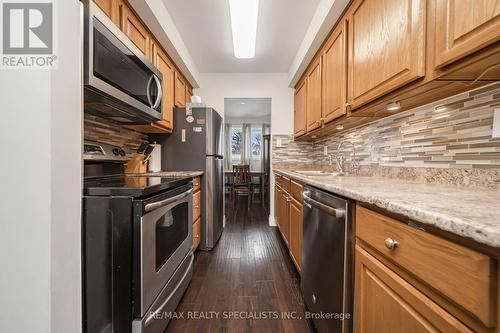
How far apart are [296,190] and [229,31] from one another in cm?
188

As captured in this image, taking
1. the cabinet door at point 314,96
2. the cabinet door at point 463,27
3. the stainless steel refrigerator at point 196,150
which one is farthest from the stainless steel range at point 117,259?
the cabinet door at point 314,96

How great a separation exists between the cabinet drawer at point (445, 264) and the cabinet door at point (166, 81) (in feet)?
7.16

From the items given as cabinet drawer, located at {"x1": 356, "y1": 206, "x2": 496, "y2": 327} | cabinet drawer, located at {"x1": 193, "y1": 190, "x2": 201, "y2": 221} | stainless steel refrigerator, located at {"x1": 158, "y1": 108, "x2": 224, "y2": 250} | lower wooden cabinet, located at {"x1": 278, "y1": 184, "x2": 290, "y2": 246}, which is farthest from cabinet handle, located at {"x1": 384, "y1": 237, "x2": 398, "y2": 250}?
stainless steel refrigerator, located at {"x1": 158, "y1": 108, "x2": 224, "y2": 250}

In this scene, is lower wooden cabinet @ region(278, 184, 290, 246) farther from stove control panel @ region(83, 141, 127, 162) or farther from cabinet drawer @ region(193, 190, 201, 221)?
stove control panel @ region(83, 141, 127, 162)

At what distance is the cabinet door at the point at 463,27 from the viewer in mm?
667

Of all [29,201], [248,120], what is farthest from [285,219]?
[248,120]

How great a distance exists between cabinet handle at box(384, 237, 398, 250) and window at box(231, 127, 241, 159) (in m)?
6.85

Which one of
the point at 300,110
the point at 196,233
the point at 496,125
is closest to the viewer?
the point at 496,125

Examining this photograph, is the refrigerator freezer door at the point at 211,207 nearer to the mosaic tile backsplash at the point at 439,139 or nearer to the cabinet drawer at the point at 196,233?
the cabinet drawer at the point at 196,233

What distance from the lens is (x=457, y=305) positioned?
458mm

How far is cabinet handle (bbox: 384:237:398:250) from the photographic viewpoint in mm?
651

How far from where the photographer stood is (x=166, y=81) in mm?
2396

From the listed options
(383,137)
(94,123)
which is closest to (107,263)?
(94,123)

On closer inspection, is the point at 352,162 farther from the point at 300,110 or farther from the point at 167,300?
the point at 167,300
